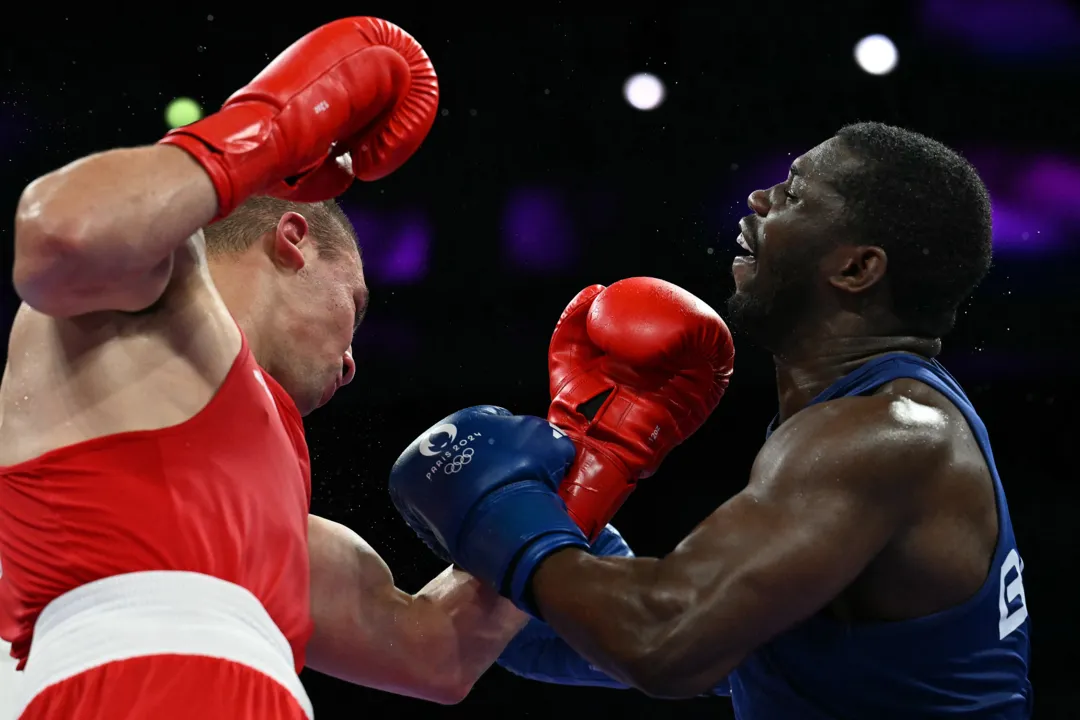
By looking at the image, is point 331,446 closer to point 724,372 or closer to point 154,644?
point 724,372

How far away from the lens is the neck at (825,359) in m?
2.36

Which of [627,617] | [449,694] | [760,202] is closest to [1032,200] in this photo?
[760,202]

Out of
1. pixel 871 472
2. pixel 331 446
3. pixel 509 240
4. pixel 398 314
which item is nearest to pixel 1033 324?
pixel 509 240

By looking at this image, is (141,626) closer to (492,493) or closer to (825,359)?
(492,493)

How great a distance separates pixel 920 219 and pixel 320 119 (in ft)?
4.01

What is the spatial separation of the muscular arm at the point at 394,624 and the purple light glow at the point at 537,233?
2.73 meters

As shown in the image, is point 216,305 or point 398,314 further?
point 398,314

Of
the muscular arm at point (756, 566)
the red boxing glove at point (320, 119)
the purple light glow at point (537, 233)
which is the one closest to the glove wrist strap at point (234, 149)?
the red boxing glove at point (320, 119)

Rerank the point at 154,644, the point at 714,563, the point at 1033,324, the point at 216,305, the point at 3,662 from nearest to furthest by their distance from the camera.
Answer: the point at 154,644
the point at 216,305
the point at 714,563
the point at 3,662
the point at 1033,324

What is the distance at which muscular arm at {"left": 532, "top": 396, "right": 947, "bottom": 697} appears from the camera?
195cm

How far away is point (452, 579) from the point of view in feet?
8.92

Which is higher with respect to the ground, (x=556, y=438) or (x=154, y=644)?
(x=154, y=644)

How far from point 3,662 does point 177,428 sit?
A: 706 millimetres

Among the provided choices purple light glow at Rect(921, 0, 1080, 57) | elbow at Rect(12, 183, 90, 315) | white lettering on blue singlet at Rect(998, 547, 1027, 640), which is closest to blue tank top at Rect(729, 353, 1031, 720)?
white lettering on blue singlet at Rect(998, 547, 1027, 640)
